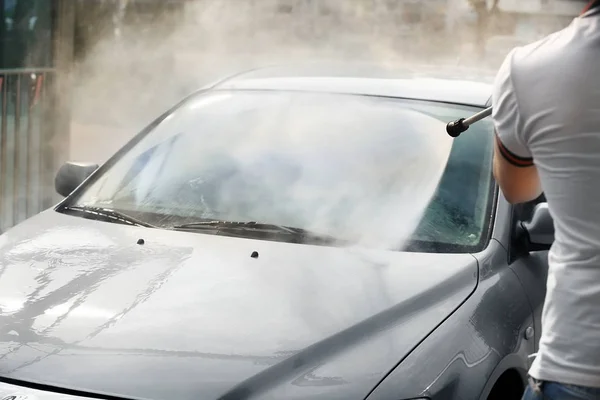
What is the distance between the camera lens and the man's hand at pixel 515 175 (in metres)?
2.11

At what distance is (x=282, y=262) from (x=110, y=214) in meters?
0.80

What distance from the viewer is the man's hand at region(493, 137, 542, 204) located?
2109mm

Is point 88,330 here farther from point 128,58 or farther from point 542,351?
A: point 128,58

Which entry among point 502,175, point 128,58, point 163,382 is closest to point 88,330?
point 163,382

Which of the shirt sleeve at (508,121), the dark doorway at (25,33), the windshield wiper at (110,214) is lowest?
the windshield wiper at (110,214)

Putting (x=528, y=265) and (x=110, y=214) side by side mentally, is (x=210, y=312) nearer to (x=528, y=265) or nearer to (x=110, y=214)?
(x=110, y=214)

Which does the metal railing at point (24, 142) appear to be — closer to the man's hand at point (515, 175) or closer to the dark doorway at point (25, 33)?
the dark doorway at point (25, 33)

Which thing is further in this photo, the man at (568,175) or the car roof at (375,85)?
the car roof at (375,85)

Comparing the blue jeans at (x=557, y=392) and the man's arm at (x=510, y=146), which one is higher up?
the man's arm at (x=510, y=146)

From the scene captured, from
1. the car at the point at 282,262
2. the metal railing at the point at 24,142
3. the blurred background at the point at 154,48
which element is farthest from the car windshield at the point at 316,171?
the blurred background at the point at 154,48

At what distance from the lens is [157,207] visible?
11.8 ft

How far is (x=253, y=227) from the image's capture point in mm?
3371

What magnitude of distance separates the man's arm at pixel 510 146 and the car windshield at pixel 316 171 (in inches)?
41.7

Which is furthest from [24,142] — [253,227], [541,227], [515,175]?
[515,175]
